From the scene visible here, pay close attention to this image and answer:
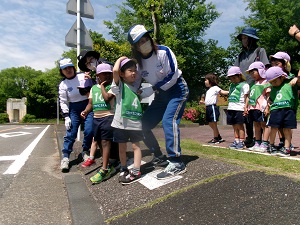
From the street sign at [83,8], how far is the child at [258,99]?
14.7ft

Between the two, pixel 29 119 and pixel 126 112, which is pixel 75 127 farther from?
pixel 29 119

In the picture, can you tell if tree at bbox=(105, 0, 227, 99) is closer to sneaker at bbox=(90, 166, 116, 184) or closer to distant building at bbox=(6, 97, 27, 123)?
sneaker at bbox=(90, 166, 116, 184)

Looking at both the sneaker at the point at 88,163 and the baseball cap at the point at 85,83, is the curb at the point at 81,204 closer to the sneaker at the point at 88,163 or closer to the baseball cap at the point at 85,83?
the sneaker at the point at 88,163

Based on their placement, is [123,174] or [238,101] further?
[238,101]

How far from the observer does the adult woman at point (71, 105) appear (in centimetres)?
502

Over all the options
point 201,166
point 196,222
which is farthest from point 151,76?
point 196,222

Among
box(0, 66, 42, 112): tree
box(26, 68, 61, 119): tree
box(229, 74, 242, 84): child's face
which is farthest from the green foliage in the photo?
box(229, 74, 242, 84): child's face

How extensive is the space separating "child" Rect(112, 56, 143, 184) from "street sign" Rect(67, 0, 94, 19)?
4333 mm

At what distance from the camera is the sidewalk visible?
2.15 m

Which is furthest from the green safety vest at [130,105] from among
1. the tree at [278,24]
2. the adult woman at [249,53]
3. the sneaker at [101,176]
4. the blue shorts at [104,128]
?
the tree at [278,24]

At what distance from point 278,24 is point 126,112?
102ft

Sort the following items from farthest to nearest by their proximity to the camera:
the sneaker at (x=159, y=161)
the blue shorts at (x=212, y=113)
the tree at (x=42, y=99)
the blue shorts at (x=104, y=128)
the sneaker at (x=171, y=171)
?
the tree at (x=42, y=99) → the blue shorts at (x=212, y=113) → the blue shorts at (x=104, y=128) → the sneaker at (x=159, y=161) → the sneaker at (x=171, y=171)

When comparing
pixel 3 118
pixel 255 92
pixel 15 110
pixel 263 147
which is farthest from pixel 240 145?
pixel 15 110

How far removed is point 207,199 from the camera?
2.50 meters
